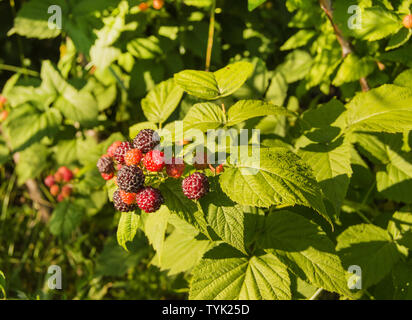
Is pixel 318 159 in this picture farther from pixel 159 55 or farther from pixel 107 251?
pixel 107 251

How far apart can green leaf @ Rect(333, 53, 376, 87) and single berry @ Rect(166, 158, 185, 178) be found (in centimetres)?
87

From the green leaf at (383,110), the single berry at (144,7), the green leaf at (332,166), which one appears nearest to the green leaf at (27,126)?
the single berry at (144,7)

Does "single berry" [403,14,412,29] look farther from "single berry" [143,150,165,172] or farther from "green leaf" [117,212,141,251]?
"green leaf" [117,212,141,251]

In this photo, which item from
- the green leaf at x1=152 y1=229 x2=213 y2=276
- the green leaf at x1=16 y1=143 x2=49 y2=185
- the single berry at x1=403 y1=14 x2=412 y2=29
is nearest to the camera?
the single berry at x1=403 y1=14 x2=412 y2=29

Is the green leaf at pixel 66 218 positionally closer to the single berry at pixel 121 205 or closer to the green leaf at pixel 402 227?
the single berry at pixel 121 205

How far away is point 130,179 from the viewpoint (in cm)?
94

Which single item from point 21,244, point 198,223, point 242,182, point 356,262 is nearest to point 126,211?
point 198,223

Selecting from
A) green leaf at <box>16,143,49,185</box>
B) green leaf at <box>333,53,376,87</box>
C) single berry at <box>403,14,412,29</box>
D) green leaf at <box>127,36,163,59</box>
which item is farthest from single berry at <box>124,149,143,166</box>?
green leaf at <box>16,143,49,185</box>

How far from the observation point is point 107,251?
86.4 inches

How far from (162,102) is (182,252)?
61cm

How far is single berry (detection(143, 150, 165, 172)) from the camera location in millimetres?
974

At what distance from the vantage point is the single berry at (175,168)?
101 cm

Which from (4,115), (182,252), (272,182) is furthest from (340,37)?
(4,115)
